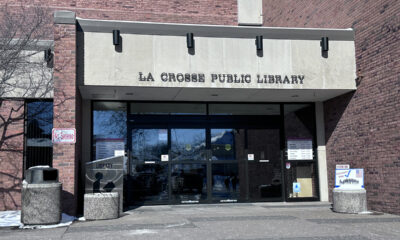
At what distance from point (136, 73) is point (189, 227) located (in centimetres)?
462

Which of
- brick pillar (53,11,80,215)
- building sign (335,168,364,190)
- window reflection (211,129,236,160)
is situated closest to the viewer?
brick pillar (53,11,80,215)

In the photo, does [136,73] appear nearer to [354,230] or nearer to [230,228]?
[230,228]

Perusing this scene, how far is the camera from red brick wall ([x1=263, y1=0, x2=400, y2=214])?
1121 cm

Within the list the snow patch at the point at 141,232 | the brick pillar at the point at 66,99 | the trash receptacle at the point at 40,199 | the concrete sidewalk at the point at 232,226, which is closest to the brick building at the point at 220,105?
the brick pillar at the point at 66,99

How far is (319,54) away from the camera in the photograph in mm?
12961

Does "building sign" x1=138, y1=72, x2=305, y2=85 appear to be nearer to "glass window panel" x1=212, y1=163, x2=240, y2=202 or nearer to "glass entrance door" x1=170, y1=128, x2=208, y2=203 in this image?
"glass entrance door" x1=170, y1=128, x2=208, y2=203

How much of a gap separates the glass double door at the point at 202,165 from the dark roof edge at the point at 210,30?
10.9ft

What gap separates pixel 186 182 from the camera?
46.2 feet

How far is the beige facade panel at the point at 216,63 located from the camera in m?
11.8

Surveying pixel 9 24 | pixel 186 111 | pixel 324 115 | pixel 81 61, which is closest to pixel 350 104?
pixel 324 115

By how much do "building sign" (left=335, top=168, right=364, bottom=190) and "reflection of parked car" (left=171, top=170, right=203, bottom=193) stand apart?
4240mm

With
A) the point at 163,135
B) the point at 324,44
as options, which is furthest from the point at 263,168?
the point at 324,44

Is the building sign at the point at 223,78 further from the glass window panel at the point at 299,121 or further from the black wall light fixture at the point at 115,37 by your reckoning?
the glass window panel at the point at 299,121

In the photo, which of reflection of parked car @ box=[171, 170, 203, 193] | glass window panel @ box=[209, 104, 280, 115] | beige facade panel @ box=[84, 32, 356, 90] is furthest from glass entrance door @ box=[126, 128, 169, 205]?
beige facade panel @ box=[84, 32, 356, 90]
